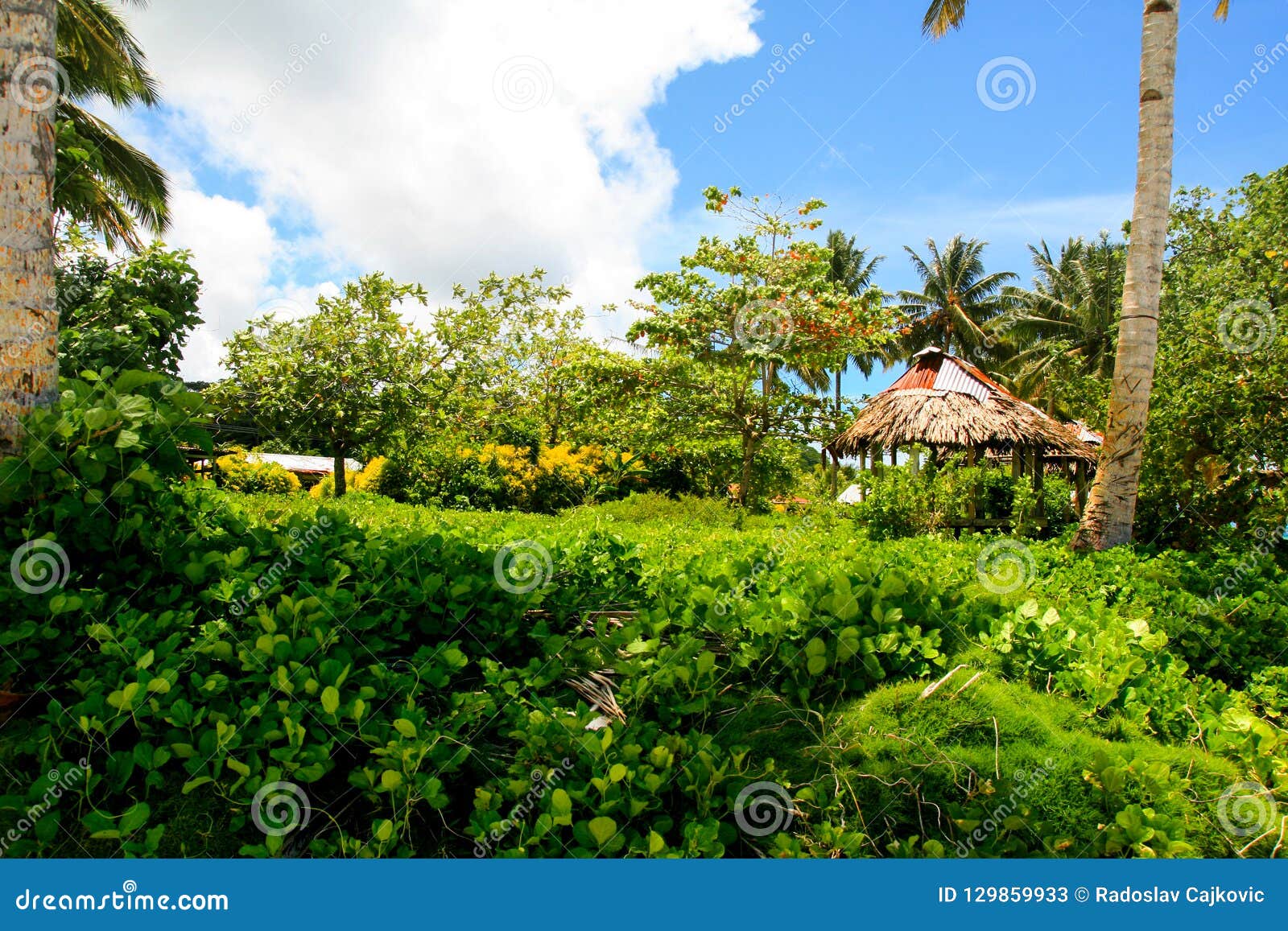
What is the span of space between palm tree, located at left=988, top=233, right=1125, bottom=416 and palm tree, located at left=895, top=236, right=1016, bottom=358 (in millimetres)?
1190

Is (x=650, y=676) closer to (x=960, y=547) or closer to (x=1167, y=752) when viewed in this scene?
(x=1167, y=752)

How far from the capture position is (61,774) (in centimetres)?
218

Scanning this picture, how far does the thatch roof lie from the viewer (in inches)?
595

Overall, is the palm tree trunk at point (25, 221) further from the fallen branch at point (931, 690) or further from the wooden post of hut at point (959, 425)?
the wooden post of hut at point (959, 425)

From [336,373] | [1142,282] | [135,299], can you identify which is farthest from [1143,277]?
[336,373]

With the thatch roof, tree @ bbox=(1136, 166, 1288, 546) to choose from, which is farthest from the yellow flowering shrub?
tree @ bbox=(1136, 166, 1288, 546)

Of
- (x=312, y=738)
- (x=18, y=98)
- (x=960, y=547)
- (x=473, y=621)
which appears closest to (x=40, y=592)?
(x=312, y=738)

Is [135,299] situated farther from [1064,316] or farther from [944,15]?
[1064,316]

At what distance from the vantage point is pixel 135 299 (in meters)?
6.99

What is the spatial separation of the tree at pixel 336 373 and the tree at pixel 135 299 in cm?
444

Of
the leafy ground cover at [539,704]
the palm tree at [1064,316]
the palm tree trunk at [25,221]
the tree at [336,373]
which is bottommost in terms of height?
the leafy ground cover at [539,704]

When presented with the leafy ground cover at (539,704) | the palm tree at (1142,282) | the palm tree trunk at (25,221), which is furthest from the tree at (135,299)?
the palm tree at (1142,282)

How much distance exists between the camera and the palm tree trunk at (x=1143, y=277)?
6.82 metres

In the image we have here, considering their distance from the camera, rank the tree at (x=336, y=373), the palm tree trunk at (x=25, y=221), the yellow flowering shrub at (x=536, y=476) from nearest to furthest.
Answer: the palm tree trunk at (x=25, y=221), the tree at (x=336, y=373), the yellow flowering shrub at (x=536, y=476)
